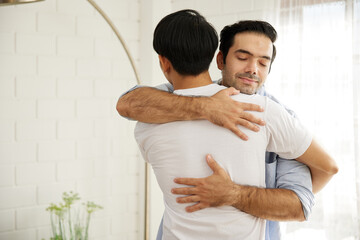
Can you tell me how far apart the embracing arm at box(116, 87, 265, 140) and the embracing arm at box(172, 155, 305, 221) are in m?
0.12

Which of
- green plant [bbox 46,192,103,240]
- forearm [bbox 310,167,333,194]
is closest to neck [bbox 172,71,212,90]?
forearm [bbox 310,167,333,194]

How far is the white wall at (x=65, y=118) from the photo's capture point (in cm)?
279

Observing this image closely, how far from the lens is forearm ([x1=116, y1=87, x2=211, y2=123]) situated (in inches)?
50.6

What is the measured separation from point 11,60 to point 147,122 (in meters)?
1.72

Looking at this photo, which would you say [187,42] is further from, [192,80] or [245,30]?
[245,30]

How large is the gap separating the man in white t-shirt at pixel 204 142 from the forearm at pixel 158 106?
2cm

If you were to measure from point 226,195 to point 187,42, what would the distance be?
0.45 m

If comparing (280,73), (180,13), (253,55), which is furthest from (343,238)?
(180,13)

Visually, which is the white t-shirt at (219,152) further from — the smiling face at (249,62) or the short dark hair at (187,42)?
the smiling face at (249,62)

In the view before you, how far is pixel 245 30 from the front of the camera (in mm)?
1920

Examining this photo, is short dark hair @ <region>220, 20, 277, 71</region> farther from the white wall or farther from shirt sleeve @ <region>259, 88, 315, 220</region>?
the white wall

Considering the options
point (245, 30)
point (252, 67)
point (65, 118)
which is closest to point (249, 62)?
point (252, 67)

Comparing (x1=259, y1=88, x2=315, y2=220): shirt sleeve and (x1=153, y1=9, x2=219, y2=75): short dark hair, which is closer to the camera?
(x1=153, y1=9, x2=219, y2=75): short dark hair

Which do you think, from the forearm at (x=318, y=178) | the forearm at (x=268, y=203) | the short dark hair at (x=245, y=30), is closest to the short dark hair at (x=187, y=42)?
the forearm at (x=268, y=203)
